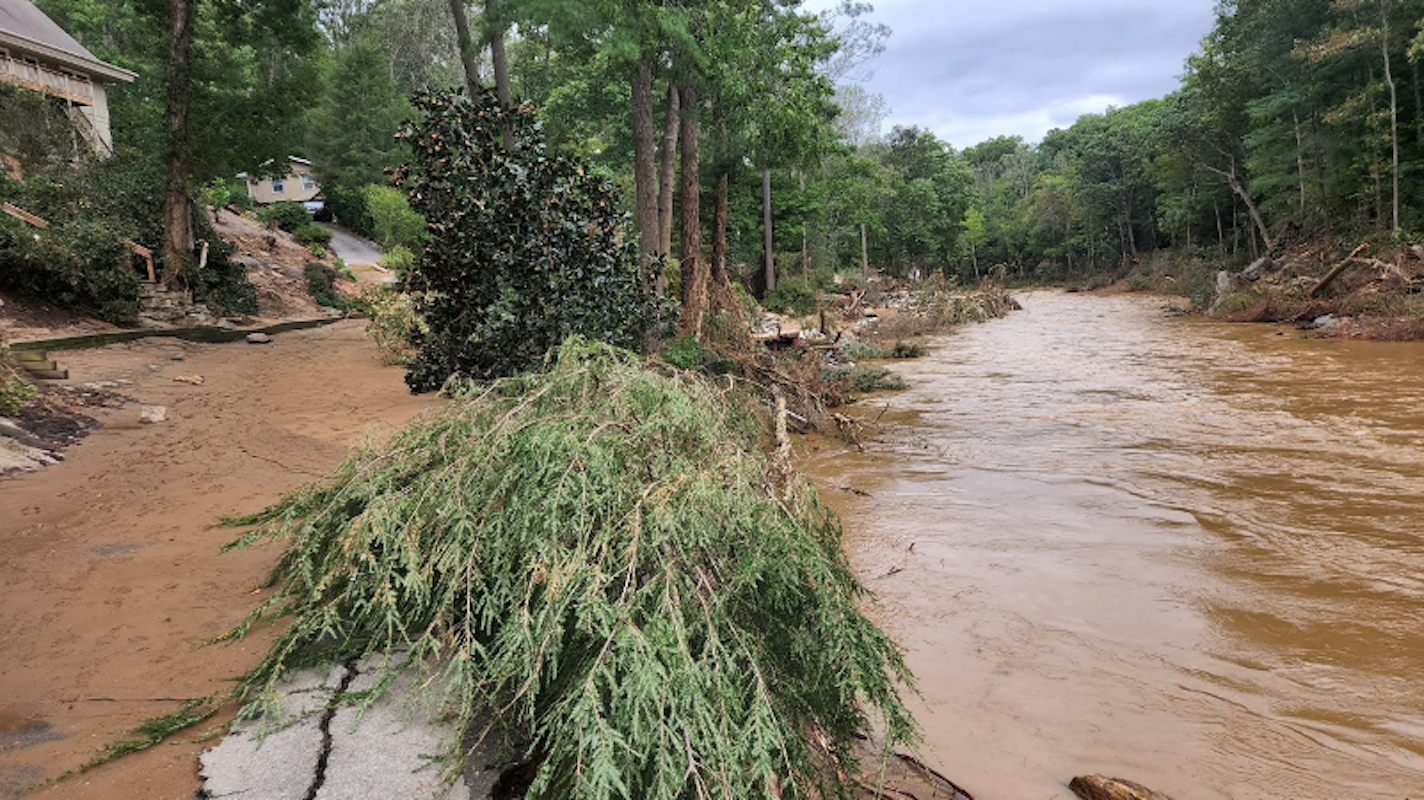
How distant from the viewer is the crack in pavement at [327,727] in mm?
2111

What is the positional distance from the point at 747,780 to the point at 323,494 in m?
2.51

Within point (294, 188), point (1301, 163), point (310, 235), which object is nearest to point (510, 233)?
point (310, 235)

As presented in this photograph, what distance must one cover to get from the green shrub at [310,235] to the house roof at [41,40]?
6.27m

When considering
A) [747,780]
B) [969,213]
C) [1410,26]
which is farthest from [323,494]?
[969,213]

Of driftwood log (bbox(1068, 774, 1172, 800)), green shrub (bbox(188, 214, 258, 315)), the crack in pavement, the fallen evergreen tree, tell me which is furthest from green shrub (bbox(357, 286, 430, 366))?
driftwood log (bbox(1068, 774, 1172, 800))

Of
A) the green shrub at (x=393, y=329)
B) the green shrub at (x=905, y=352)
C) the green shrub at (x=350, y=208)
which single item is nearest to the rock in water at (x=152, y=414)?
the green shrub at (x=393, y=329)

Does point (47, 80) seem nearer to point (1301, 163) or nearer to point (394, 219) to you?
point (394, 219)

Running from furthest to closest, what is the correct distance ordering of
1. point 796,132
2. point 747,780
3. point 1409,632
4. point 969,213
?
point 969,213 < point 796,132 < point 1409,632 < point 747,780

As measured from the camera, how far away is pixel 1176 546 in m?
5.57

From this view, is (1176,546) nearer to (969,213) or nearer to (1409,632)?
(1409,632)

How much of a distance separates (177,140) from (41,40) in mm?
9554

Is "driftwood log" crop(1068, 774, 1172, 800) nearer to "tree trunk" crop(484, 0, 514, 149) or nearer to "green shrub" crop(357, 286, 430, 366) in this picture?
"tree trunk" crop(484, 0, 514, 149)

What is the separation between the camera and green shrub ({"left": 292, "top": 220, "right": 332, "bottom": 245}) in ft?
88.0

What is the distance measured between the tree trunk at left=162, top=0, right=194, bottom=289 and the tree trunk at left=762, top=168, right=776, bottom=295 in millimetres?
16006
